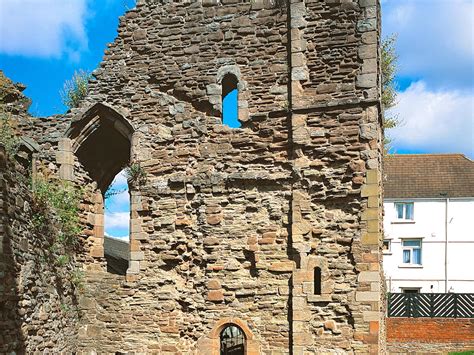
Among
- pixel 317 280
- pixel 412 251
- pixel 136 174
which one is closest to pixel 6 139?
pixel 136 174

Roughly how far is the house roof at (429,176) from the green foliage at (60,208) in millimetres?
20980

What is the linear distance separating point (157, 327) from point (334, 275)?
358 centimetres

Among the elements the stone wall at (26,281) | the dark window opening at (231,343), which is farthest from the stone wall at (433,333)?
the stone wall at (26,281)

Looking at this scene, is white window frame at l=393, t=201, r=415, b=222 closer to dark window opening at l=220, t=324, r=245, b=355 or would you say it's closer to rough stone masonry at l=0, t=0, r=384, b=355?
dark window opening at l=220, t=324, r=245, b=355

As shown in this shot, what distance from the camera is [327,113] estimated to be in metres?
10.7

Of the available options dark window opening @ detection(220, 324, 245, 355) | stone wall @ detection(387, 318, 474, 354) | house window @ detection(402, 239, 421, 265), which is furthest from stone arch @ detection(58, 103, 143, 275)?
house window @ detection(402, 239, 421, 265)

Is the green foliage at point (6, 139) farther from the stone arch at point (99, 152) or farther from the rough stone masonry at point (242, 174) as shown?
the stone arch at point (99, 152)

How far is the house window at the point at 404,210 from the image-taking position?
2959 centimetres

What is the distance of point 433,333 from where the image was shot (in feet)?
60.8

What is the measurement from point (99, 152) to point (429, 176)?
21650mm

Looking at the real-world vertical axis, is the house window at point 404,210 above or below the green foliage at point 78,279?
above

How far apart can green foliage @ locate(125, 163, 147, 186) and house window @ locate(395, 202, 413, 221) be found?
2084 centimetres

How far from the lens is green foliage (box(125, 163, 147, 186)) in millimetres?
11586

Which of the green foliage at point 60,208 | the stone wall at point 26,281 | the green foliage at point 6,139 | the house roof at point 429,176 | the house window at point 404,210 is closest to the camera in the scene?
the stone wall at point 26,281
